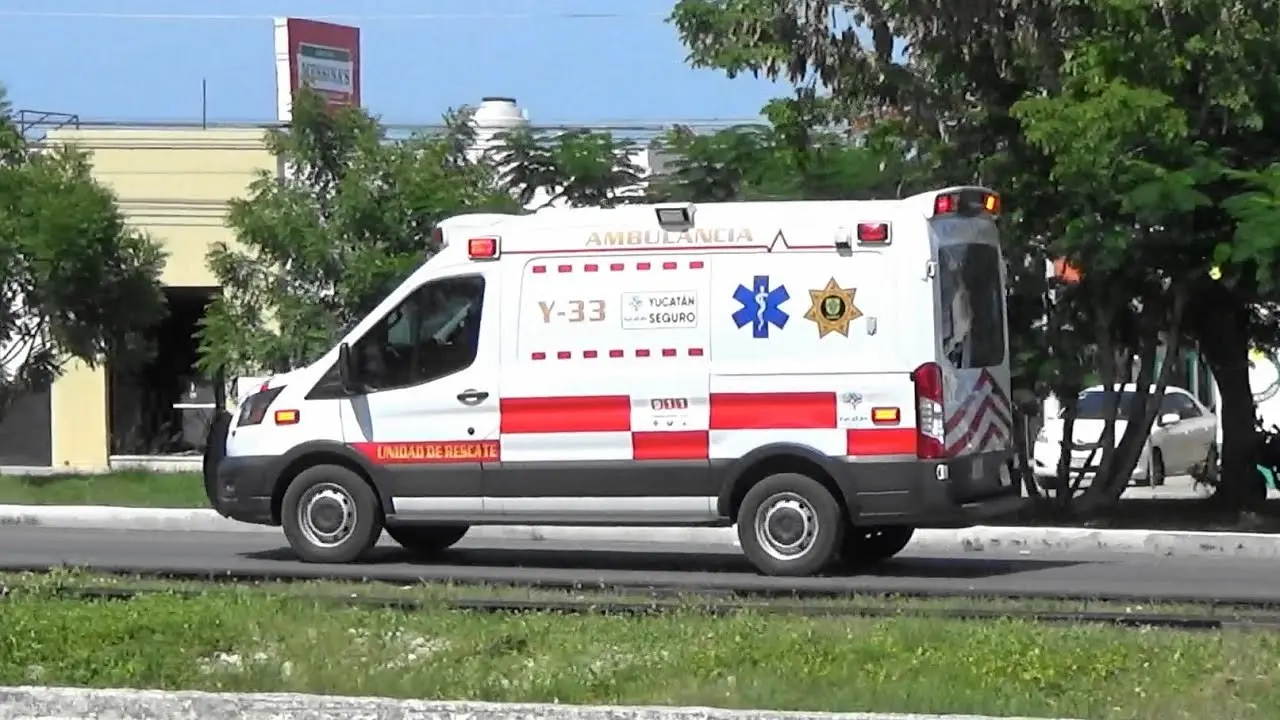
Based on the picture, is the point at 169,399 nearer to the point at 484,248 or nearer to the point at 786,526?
the point at 484,248

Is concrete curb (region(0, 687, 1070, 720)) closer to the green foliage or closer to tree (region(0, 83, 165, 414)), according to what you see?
the green foliage

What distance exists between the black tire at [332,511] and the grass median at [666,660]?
3920 mm

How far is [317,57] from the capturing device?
3994cm

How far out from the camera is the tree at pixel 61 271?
23703mm

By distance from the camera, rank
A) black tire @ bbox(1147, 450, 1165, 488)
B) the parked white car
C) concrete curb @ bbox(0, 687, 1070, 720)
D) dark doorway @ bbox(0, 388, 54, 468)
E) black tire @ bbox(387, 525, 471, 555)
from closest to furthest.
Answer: concrete curb @ bbox(0, 687, 1070, 720) → black tire @ bbox(387, 525, 471, 555) → the parked white car → black tire @ bbox(1147, 450, 1165, 488) → dark doorway @ bbox(0, 388, 54, 468)

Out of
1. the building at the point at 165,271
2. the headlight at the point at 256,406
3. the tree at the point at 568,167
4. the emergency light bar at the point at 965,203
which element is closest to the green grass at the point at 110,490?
the tree at the point at 568,167

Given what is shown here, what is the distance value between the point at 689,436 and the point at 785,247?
1.41 metres

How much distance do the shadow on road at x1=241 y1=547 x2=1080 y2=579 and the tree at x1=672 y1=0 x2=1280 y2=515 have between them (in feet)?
10.7

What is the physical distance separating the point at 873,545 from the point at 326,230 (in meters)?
9.42

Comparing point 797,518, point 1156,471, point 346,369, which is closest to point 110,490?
point 346,369

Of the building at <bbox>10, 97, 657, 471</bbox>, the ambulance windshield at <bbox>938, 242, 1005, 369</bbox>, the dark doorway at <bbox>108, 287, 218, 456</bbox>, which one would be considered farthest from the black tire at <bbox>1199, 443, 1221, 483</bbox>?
the dark doorway at <bbox>108, 287, 218, 456</bbox>

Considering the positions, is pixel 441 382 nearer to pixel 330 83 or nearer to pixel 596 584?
pixel 596 584

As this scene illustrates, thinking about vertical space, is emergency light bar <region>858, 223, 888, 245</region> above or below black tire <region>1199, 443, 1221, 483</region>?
above

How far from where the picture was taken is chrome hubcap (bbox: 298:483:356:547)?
14.4 m
